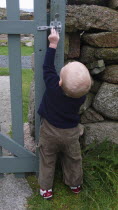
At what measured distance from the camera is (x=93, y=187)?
2.38m

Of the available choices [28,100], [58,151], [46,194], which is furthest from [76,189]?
[28,100]

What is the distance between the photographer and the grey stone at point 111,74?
2.39 m

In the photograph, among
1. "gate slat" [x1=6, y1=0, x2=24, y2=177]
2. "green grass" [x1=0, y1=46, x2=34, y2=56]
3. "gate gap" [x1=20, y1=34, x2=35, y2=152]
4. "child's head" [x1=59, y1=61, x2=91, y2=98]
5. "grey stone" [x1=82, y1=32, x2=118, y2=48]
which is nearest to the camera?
"child's head" [x1=59, y1=61, x2=91, y2=98]

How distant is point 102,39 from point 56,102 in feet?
2.32

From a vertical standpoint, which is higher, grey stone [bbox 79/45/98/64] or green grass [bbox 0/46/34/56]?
grey stone [bbox 79/45/98/64]

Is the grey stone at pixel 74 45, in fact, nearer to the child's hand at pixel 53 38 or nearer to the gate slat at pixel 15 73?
the child's hand at pixel 53 38

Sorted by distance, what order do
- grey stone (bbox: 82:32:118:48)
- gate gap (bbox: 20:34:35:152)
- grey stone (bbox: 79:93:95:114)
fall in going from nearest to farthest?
1. grey stone (bbox: 82:32:118:48)
2. grey stone (bbox: 79:93:95:114)
3. gate gap (bbox: 20:34:35:152)

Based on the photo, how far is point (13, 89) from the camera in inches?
88.0

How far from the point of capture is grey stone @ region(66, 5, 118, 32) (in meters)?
2.19

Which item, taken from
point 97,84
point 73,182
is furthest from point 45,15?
point 73,182

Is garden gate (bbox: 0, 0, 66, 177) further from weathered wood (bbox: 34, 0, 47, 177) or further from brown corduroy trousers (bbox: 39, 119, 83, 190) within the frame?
brown corduroy trousers (bbox: 39, 119, 83, 190)

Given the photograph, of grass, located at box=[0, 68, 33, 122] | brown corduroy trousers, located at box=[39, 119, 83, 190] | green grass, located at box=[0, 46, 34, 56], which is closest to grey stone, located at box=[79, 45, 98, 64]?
brown corduroy trousers, located at box=[39, 119, 83, 190]

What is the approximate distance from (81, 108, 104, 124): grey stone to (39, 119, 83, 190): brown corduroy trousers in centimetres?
36

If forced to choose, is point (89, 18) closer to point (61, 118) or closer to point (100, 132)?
point (61, 118)
